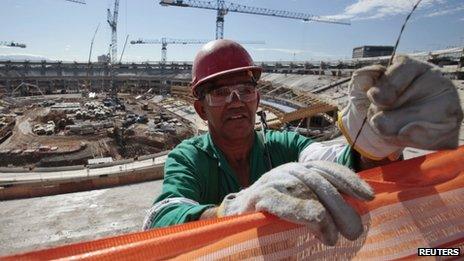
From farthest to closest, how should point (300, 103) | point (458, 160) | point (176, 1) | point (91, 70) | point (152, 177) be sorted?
point (176, 1)
point (91, 70)
point (300, 103)
point (152, 177)
point (458, 160)

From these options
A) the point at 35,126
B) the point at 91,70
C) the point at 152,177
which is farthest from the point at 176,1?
the point at 152,177

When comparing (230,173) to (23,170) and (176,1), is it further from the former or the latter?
(176,1)

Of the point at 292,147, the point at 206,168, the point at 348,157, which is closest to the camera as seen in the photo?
the point at 348,157

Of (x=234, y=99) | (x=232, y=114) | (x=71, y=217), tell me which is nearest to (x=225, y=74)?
(x=234, y=99)

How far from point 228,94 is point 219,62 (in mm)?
307

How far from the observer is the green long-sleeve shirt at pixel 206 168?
2.48 meters

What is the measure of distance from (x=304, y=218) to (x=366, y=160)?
116cm

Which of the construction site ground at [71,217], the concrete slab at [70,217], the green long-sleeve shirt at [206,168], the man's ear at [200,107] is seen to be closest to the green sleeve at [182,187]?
the green long-sleeve shirt at [206,168]

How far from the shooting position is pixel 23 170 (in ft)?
73.4

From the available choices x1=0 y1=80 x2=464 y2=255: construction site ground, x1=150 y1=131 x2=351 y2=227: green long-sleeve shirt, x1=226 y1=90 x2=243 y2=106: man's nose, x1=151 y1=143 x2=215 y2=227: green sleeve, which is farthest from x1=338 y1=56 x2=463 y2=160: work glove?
x1=0 y1=80 x2=464 y2=255: construction site ground

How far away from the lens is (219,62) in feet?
10.2

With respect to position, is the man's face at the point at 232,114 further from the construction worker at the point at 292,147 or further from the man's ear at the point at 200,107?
the man's ear at the point at 200,107

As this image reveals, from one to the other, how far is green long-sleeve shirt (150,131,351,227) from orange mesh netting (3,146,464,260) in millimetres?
656

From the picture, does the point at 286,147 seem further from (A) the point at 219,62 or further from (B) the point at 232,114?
(A) the point at 219,62
